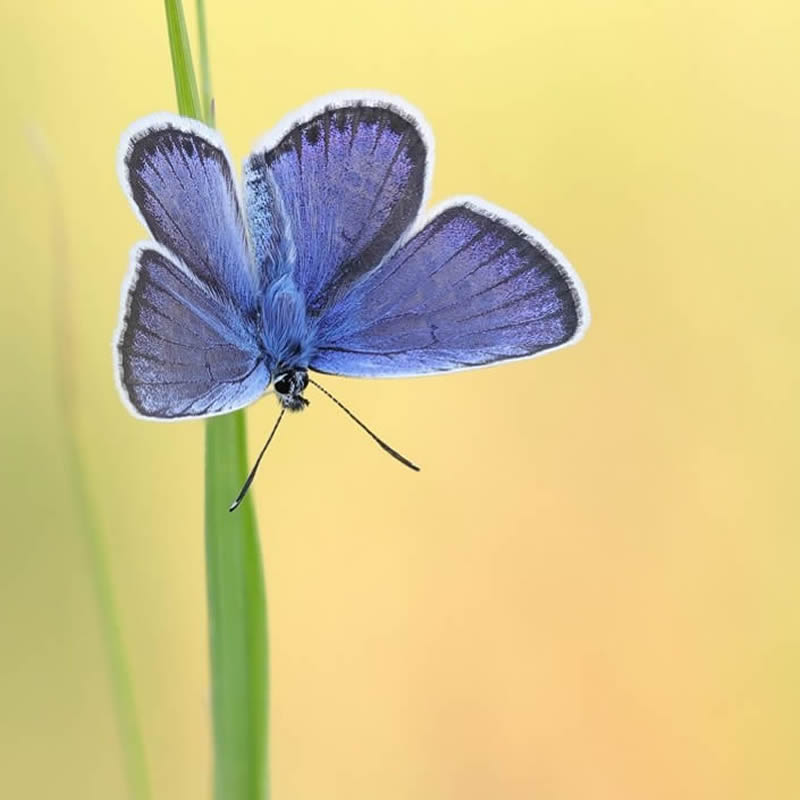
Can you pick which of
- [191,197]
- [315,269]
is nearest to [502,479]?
[315,269]

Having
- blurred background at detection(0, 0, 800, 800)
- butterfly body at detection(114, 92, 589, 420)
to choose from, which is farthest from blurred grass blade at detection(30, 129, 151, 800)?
butterfly body at detection(114, 92, 589, 420)

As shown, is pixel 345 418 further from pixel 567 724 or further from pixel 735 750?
pixel 735 750

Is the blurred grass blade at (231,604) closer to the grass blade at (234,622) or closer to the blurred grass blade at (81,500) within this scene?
the grass blade at (234,622)

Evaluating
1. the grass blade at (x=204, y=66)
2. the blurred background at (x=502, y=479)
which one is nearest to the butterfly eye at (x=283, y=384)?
the grass blade at (x=204, y=66)

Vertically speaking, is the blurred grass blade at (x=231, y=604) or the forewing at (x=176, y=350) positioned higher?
the forewing at (x=176, y=350)

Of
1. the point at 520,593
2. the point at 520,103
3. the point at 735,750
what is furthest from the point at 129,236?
the point at 735,750

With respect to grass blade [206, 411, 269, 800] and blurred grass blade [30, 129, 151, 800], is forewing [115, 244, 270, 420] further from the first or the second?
blurred grass blade [30, 129, 151, 800]

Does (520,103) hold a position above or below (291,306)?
above
